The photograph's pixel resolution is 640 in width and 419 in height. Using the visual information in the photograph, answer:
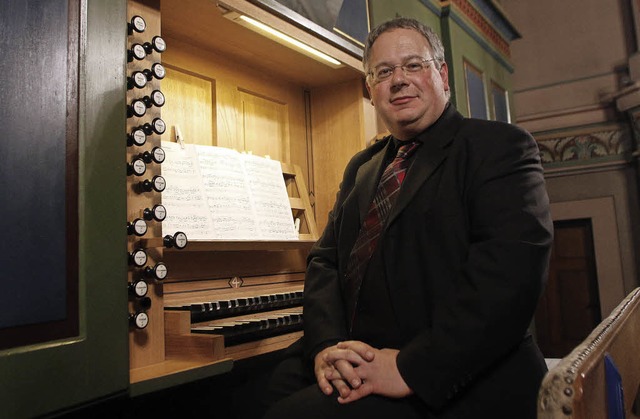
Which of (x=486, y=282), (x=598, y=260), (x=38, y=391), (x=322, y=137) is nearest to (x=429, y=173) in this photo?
(x=486, y=282)

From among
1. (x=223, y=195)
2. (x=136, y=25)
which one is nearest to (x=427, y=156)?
(x=136, y=25)

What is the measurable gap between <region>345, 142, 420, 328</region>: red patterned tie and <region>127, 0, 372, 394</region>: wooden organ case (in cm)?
44

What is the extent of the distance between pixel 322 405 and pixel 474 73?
3.68 metres

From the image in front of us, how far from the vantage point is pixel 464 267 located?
1297 mm

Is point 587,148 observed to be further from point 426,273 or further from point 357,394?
point 357,394

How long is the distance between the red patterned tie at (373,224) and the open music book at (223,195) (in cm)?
76

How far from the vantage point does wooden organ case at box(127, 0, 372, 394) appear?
1.65 metres

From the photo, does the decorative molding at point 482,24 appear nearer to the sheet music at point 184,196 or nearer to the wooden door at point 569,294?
the wooden door at point 569,294

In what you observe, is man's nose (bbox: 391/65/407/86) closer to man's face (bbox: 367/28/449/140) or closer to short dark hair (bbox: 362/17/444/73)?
man's face (bbox: 367/28/449/140)

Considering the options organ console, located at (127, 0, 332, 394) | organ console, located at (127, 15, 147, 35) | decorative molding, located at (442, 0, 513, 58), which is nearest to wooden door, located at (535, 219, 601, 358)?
decorative molding, located at (442, 0, 513, 58)

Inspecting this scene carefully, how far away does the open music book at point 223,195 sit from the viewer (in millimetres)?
2096

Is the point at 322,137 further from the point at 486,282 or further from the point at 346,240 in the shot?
the point at 486,282

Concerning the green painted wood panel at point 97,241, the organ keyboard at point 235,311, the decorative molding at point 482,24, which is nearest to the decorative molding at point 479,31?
the decorative molding at point 482,24

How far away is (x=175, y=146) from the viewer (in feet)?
7.22
